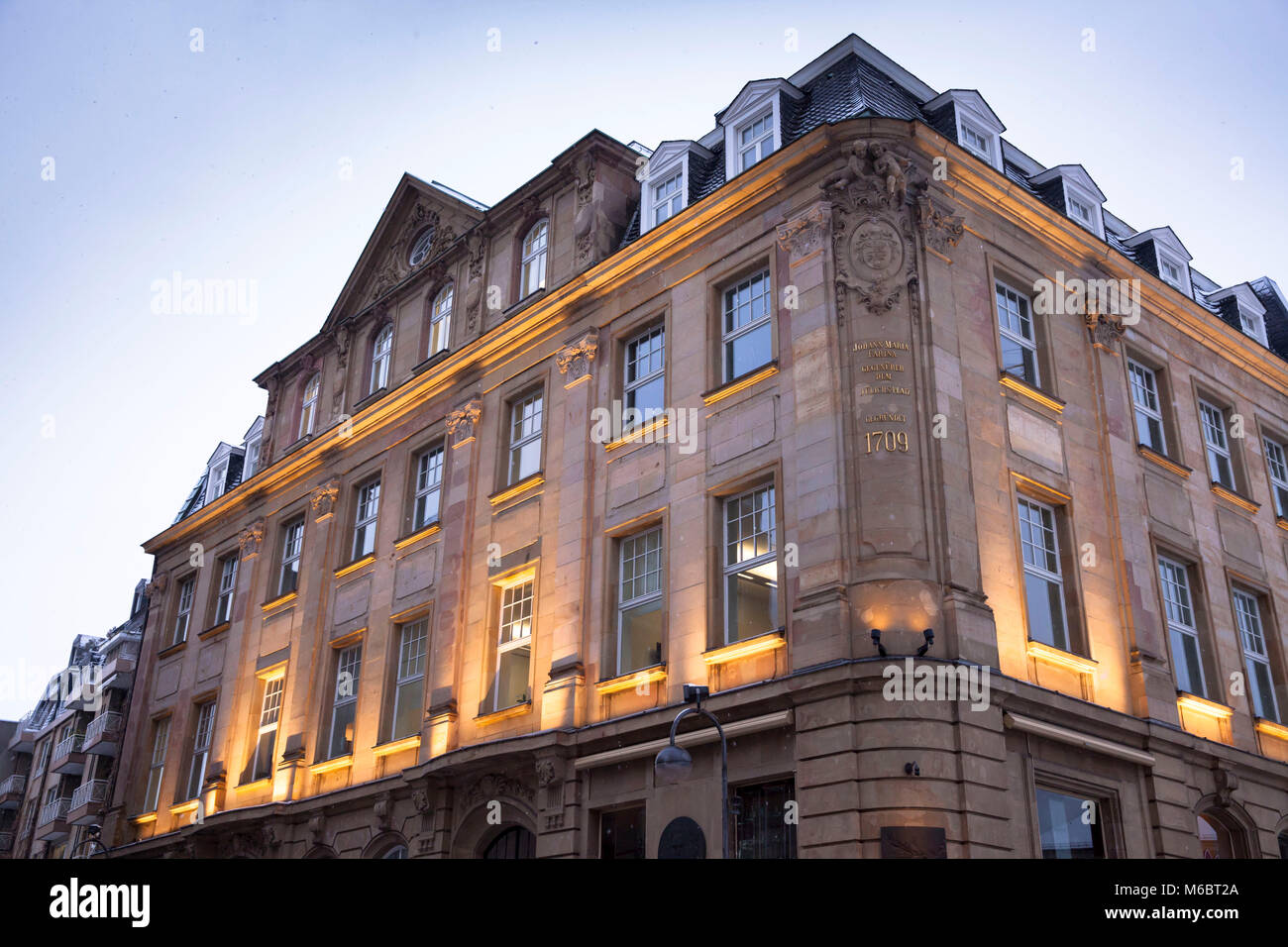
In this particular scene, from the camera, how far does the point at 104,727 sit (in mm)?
49969

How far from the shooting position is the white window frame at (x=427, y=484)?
1061 inches

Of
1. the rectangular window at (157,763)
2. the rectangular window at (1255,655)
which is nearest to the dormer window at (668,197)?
the rectangular window at (1255,655)

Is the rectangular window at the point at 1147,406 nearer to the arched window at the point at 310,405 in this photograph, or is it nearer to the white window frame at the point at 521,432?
the white window frame at the point at 521,432

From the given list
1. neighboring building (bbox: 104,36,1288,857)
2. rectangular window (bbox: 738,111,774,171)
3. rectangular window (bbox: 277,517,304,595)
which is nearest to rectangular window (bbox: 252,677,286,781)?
neighboring building (bbox: 104,36,1288,857)

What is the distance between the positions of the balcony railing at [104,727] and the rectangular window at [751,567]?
125 feet

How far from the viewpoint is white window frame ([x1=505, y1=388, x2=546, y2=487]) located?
24766mm

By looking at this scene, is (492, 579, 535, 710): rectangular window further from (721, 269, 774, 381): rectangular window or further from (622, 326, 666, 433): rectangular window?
(721, 269, 774, 381): rectangular window

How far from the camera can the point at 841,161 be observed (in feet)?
Result: 65.6

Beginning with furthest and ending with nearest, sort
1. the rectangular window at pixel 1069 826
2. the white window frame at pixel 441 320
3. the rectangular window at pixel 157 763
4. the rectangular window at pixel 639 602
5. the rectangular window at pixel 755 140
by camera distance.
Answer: the rectangular window at pixel 157 763, the white window frame at pixel 441 320, the rectangular window at pixel 755 140, the rectangular window at pixel 639 602, the rectangular window at pixel 1069 826

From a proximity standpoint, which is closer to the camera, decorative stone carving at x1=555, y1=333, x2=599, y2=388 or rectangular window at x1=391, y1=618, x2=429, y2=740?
decorative stone carving at x1=555, y1=333, x2=599, y2=388

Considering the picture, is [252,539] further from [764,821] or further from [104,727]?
[104,727]

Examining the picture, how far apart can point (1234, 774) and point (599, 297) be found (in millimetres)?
14423

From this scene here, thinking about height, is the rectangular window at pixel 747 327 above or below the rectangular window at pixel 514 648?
above

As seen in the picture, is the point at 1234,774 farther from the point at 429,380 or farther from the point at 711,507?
the point at 429,380
